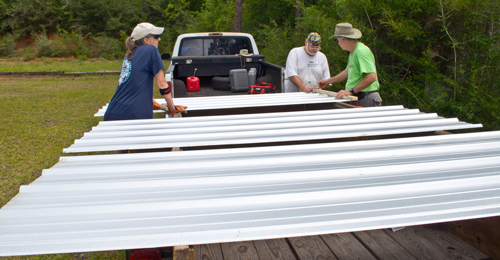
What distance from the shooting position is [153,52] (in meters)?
3.60

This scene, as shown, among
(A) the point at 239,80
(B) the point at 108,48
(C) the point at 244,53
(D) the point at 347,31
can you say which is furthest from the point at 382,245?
(B) the point at 108,48

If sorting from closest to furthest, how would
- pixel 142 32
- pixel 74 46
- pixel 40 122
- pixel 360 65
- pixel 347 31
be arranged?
pixel 142 32 < pixel 360 65 < pixel 347 31 < pixel 40 122 < pixel 74 46

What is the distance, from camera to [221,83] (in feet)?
24.3

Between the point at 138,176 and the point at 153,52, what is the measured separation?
7.36 ft

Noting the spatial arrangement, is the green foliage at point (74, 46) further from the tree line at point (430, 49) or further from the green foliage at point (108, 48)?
the tree line at point (430, 49)

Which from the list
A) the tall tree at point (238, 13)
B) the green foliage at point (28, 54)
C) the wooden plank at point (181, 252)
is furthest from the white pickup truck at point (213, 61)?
the green foliage at point (28, 54)

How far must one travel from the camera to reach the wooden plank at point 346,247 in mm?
2564

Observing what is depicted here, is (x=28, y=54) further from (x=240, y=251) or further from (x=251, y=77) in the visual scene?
(x=240, y=251)

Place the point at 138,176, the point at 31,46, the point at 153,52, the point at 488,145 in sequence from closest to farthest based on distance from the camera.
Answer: the point at 138,176 → the point at 488,145 → the point at 153,52 → the point at 31,46

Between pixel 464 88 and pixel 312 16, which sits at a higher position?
pixel 312 16

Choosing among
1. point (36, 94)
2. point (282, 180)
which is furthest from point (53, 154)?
point (36, 94)

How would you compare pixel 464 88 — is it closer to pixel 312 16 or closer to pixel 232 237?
pixel 312 16

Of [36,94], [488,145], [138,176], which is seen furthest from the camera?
[36,94]

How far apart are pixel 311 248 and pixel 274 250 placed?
27cm
